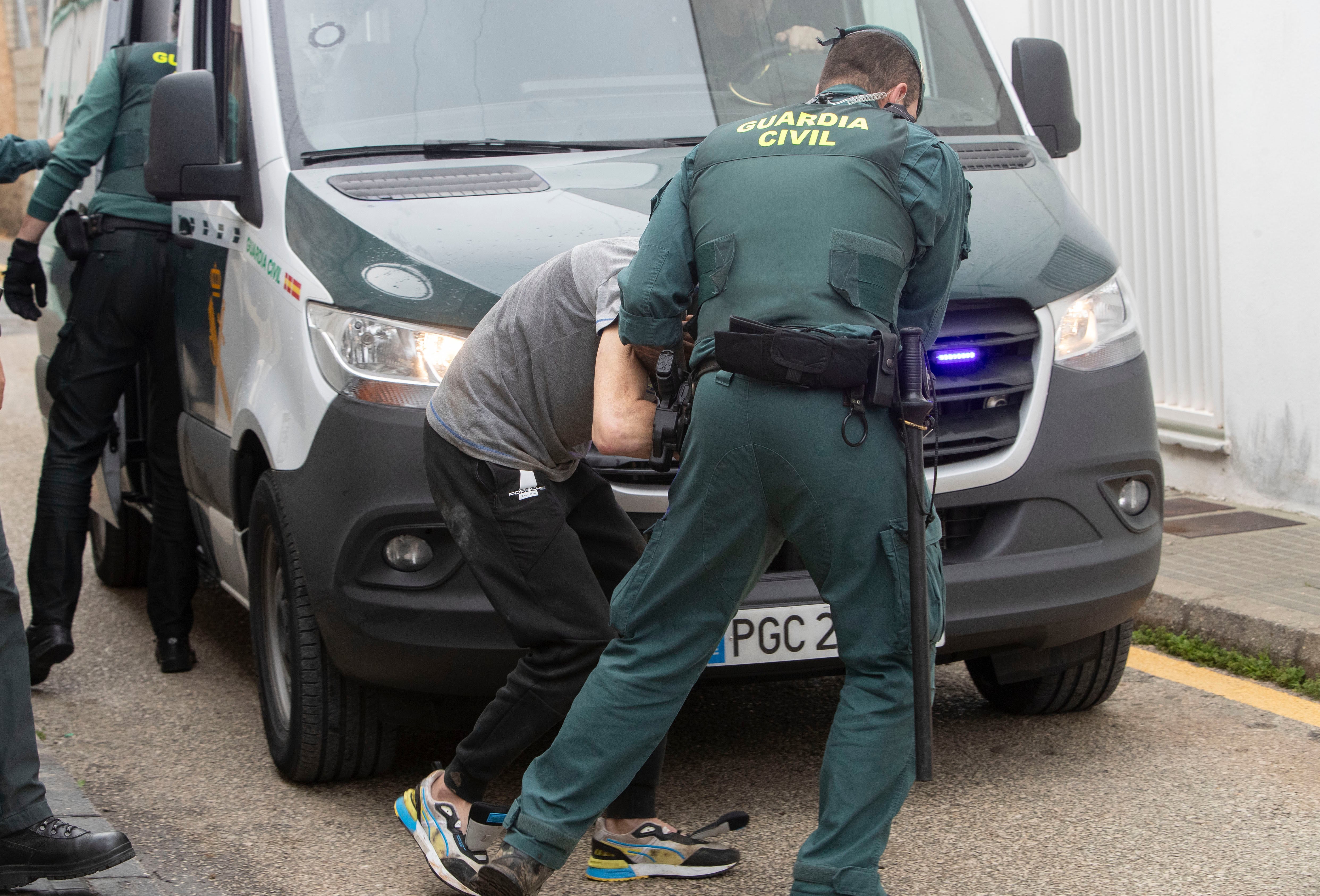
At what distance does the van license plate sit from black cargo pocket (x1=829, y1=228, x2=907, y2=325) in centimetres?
91

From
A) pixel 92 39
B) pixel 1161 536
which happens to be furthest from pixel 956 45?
pixel 92 39

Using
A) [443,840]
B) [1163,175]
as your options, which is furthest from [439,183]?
[1163,175]

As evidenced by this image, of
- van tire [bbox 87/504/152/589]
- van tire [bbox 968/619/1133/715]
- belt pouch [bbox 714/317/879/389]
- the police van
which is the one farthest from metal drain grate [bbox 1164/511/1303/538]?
van tire [bbox 87/504/152/589]

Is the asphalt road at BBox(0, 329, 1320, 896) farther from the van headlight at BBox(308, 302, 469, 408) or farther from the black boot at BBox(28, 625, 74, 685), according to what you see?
the van headlight at BBox(308, 302, 469, 408)

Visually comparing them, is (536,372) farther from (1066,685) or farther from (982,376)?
(1066,685)

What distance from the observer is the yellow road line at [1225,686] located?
4551mm

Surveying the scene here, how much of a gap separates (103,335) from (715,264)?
2.82 meters

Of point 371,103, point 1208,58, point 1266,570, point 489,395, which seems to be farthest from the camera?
point 1208,58

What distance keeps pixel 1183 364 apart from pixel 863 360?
4.74 meters

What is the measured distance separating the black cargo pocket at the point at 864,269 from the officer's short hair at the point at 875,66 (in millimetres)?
343

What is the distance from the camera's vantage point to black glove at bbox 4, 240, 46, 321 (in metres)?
5.21

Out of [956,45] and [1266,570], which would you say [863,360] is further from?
[1266,570]

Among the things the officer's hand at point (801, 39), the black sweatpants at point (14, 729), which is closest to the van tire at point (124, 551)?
the black sweatpants at point (14, 729)

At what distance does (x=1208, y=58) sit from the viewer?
6785 mm
